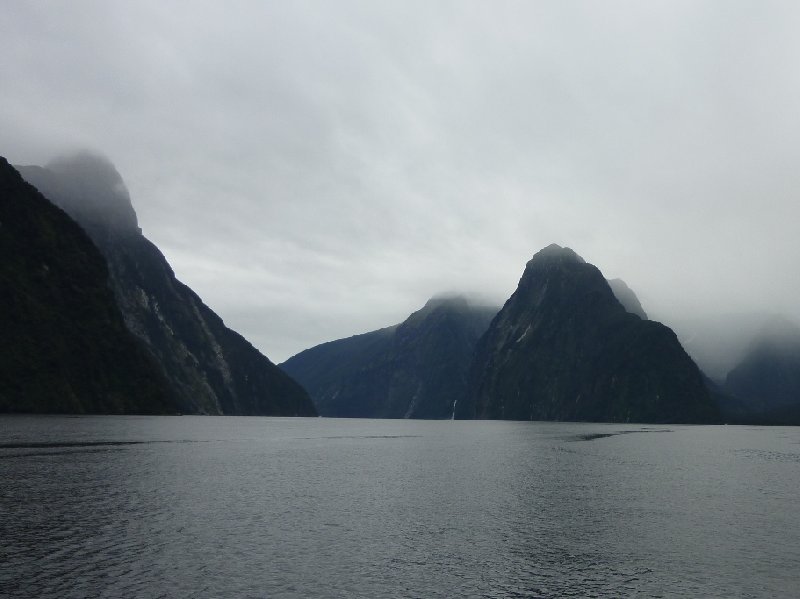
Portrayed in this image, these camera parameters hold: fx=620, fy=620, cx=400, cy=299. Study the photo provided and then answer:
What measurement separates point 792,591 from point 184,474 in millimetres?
54497

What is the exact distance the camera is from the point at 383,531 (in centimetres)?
3922

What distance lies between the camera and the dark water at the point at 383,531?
1100 inches

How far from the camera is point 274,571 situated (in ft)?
96.4

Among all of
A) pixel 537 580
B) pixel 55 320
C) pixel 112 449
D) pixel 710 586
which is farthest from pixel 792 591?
pixel 55 320

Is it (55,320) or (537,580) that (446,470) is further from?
(55,320)

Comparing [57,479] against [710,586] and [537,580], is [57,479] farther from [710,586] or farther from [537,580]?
[710,586]

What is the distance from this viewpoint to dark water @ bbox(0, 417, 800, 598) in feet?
91.7

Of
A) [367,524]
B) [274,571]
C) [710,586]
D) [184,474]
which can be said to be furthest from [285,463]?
[710,586]

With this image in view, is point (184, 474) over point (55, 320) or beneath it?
beneath

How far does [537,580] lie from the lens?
29141 millimetres

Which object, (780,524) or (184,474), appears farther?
(184,474)

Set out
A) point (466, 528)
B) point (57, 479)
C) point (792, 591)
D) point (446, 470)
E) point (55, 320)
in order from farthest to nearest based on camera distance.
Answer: point (55, 320) → point (446, 470) → point (57, 479) → point (466, 528) → point (792, 591)

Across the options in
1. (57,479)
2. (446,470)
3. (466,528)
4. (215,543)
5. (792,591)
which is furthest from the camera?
(446,470)

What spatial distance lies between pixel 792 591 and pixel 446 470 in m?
50.7
